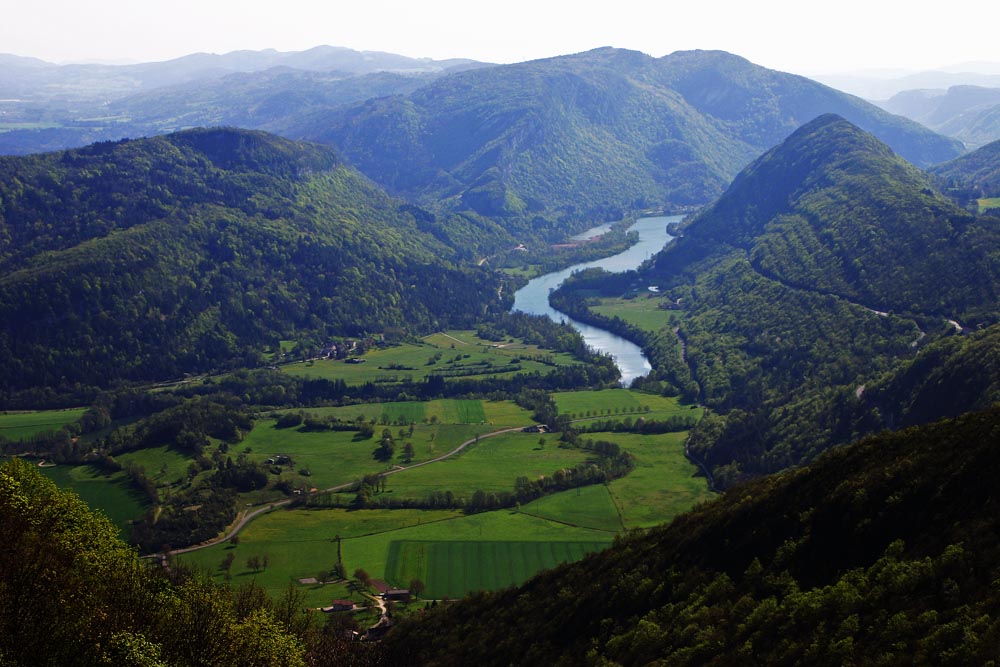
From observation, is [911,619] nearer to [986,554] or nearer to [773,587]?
[986,554]

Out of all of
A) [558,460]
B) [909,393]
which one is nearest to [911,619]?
[909,393]

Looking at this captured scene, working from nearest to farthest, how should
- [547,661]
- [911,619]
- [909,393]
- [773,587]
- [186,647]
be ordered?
[911,619] < [186,647] < [773,587] < [547,661] < [909,393]

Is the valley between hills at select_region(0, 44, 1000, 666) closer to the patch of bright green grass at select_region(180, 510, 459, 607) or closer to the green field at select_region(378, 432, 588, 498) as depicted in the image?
the patch of bright green grass at select_region(180, 510, 459, 607)

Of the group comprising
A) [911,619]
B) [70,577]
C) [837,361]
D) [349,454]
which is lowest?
[349,454]

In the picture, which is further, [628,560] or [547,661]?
[628,560]

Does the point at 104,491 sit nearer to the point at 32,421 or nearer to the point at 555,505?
the point at 32,421

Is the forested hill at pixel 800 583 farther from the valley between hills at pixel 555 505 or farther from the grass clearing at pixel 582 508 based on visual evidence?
the grass clearing at pixel 582 508
